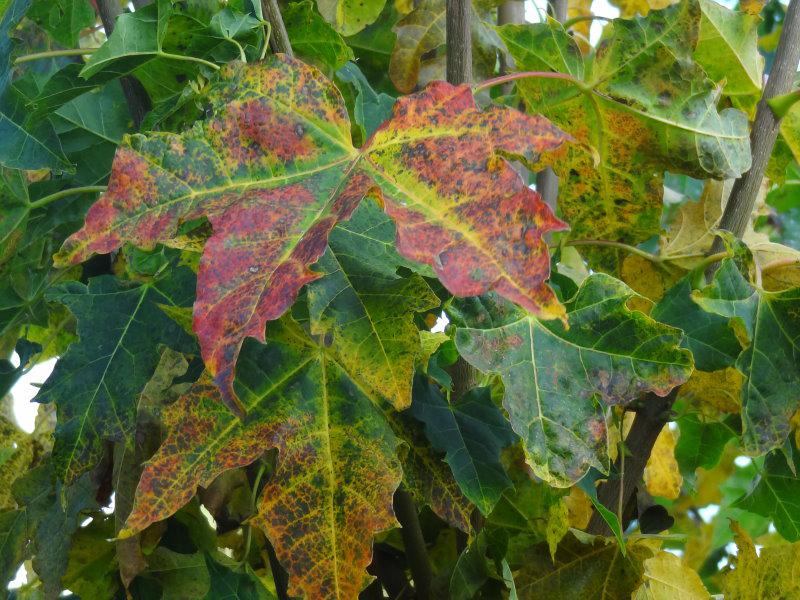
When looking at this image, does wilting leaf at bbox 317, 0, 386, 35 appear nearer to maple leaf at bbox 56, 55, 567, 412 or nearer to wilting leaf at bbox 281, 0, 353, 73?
wilting leaf at bbox 281, 0, 353, 73

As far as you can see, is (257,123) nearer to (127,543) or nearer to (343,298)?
(343,298)

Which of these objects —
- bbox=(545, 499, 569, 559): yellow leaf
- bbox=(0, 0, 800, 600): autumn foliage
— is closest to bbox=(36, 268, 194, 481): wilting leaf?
bbox=(0, 0, 800, 600): autumn foliage

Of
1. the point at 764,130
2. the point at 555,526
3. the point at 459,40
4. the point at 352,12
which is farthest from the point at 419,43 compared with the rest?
the point at 555,526

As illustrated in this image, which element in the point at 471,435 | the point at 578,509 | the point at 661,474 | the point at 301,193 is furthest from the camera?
the point at 661,474

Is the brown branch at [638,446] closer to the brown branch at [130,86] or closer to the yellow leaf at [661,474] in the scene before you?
the yellow leaf at [661,474]

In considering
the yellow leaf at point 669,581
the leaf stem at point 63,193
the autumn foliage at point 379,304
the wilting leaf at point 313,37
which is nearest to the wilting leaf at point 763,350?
the autumn foliage at point 379,304

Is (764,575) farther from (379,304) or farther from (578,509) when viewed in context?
(379,304)
